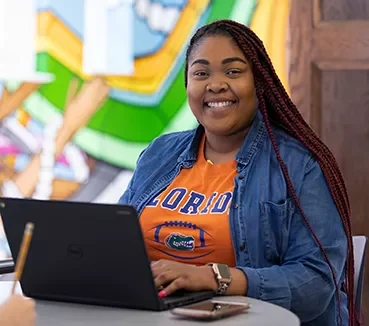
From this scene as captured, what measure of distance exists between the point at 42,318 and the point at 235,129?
0.85 metres

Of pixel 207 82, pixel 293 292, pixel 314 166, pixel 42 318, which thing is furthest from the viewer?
pixel 207 82

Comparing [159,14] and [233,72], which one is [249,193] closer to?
[233,72]

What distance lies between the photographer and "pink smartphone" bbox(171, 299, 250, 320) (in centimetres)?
140

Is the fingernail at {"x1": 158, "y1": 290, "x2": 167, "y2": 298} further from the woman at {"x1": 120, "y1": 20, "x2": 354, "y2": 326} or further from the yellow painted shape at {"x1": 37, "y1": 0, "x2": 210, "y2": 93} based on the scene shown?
the yellow painted shape at {"x1": 37, "y1": 0, "x2": 210, "y2": 93}

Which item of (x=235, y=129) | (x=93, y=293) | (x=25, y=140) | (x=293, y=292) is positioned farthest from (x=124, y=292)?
(x=25, y=140)

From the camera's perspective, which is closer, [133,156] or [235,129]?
[235,129]

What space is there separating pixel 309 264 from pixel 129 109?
2776mm

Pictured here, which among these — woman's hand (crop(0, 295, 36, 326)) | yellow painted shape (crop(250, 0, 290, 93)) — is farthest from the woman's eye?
yellow painted shape (crop(250, 0, 290, 93))

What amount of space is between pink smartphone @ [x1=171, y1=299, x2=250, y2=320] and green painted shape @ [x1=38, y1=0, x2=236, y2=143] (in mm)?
2993

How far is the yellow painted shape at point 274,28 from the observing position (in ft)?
13.8

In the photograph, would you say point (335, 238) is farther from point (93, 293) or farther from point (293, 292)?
point (93, 293)

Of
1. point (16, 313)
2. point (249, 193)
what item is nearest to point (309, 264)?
point (249, 193)

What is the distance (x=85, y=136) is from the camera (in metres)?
4.43

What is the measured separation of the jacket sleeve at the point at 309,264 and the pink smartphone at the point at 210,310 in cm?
25
